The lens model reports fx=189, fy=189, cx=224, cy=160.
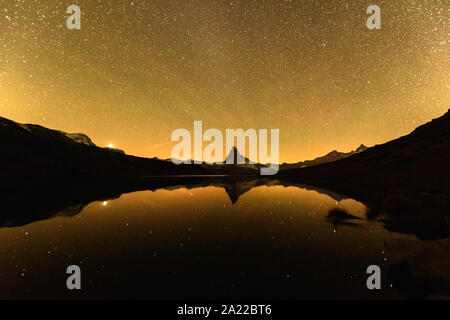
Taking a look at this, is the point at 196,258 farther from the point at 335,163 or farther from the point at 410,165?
the point at 335,163

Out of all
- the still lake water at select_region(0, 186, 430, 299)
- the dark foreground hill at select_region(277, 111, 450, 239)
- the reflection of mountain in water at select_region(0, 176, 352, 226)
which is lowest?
the still lake water at select_region(0, 186, 430, 299)

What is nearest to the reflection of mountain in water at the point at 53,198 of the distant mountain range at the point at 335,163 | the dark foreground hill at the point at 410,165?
the dark foreground hill at the point at 410,165

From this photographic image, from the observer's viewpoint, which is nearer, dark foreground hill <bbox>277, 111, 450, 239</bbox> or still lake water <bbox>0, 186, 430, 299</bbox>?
still lake water <bbox>0, 186, 430, 299</bbox>

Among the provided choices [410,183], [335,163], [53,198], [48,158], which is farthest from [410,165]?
[48,158]

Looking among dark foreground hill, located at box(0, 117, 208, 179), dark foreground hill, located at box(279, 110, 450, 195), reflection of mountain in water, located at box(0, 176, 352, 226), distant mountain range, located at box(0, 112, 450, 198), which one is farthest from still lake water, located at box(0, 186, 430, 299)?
dark foreground hill, located at box(0, 117, 208, 179)

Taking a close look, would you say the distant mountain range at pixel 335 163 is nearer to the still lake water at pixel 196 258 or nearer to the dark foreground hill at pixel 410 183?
the dark foreground hill at pixel 410 183

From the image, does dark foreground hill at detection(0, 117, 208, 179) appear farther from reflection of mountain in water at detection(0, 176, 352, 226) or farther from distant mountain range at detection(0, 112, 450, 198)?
reflection of mountain in water at detection(0, 176, 352, 226)

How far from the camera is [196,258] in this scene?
10.3 meters

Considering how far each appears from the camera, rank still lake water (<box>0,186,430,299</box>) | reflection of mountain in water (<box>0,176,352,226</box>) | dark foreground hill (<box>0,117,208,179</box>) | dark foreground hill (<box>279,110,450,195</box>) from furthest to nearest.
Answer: dark foreground hill (<box>0,117,208,179</box>) < dark foreground hill (<box>279,110,450,195</box>) < reflection of mountain in water (<box>0,176,352,226</box>) < still lake water (<box>0,186,430,299</box>)

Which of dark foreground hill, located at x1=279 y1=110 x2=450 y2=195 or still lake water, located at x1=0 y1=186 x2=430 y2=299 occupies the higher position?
dark foreground hill, located at x1=279 y1=110 x2=450 y2=195

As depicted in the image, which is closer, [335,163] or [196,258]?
[196,258]

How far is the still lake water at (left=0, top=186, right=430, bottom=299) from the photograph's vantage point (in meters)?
7.55

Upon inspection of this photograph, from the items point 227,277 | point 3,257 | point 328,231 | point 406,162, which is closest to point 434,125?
point 406,162
